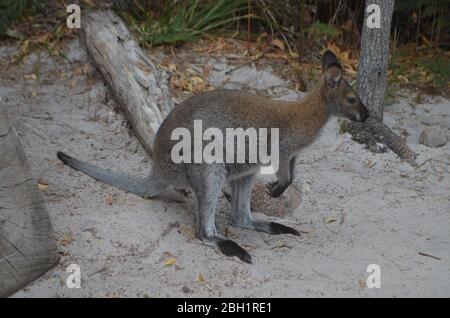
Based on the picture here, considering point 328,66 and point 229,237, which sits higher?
point 328,66

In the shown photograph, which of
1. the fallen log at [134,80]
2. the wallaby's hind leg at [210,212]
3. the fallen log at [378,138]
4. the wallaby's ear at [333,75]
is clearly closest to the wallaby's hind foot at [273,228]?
the fallen log at [134,80]

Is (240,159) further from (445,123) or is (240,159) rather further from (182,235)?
(445,123)

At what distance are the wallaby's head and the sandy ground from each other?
920 mm

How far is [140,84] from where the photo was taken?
6668 millimetres

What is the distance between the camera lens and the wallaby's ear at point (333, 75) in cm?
559

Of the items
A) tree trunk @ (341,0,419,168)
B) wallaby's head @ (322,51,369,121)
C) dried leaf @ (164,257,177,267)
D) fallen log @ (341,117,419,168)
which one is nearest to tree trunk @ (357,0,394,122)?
tree trunk @ (341,0,419,168)

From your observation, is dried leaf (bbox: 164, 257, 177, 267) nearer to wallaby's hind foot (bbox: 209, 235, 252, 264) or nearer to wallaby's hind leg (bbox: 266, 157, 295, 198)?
wallaby's hind foot (bbox: 209, 235, 252, 264)

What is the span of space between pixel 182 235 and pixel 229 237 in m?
0.50

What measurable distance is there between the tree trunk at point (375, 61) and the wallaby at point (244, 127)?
137cm

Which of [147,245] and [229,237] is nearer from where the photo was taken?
[147,245]

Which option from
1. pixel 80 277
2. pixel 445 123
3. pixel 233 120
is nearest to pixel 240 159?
pixel 233 120

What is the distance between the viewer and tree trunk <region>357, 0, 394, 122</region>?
694 centimetres

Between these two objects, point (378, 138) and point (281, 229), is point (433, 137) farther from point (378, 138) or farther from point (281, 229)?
point (281, 229)

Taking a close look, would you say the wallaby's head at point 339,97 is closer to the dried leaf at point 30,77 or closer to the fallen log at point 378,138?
the fallen log at point 378,138
